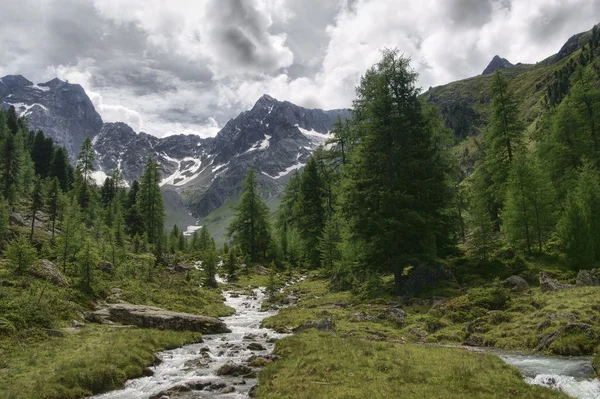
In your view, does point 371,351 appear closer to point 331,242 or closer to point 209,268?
point 331,242

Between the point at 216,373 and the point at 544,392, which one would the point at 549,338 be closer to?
the point at 544,392

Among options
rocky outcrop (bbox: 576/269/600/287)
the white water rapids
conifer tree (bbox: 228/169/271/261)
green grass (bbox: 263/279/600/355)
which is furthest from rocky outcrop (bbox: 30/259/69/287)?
conifer tree (bbox: 228/169/271/261)

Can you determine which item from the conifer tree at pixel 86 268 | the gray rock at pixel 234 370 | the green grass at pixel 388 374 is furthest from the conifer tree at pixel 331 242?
the gray rock at pixel 234 370

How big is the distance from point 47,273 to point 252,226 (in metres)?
43.0

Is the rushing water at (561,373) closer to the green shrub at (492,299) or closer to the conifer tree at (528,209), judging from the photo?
the green shrub at (492,299)

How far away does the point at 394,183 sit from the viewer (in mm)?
34188

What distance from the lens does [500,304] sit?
2342 cm

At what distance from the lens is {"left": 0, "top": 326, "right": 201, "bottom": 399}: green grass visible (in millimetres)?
14297

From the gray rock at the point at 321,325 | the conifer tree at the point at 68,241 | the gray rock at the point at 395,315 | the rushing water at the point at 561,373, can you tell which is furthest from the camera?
the conifer tree at the point at 68,241

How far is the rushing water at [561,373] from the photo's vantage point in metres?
12.5

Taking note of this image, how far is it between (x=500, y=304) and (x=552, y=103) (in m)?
154

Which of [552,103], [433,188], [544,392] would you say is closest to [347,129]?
[433,188]

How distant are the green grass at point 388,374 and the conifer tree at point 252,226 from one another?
5158 cm

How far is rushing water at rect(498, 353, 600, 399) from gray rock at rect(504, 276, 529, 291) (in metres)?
12.0
